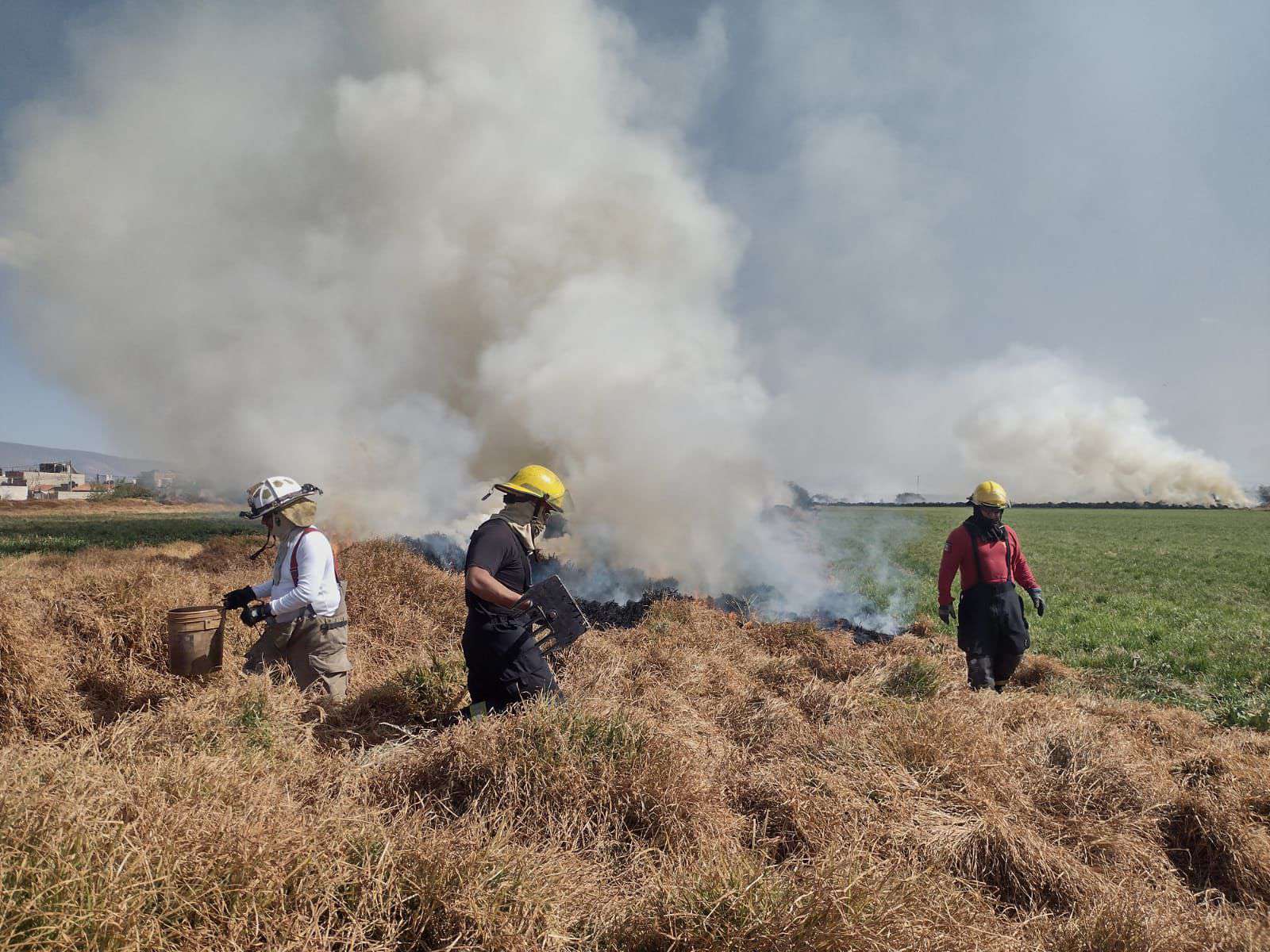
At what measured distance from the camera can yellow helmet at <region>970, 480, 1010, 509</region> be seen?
6207 millimetres

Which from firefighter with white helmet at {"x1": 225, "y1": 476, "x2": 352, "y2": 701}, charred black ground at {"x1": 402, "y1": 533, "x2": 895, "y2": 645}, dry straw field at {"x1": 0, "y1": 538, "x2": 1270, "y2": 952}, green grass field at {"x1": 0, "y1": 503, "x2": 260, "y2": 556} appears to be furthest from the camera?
green grass field at {"x1": 0, "y1": 503, "x2": 260, "y2": 556}

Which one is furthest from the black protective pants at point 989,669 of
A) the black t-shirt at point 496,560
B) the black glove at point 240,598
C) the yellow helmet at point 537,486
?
the black glove at point 240,598

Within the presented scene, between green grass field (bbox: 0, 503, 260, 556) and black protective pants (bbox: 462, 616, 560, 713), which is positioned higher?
green grass field (bbox: 0, 503, 260, 556)

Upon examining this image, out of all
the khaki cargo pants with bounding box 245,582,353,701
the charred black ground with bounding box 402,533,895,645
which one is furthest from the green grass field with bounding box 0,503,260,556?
the khaki cargo pants with bounding box 245,582,353,701

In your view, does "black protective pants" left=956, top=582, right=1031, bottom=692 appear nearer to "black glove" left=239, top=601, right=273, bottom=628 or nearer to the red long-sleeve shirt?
the red long-sleeve shirt

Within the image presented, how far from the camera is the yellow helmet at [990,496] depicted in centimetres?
621

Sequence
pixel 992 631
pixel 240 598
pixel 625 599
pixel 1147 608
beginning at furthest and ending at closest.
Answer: pixel 1147 608 → pixel 625 599 → pixel 992 631 → pixel 240 598

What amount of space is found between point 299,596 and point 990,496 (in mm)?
5748

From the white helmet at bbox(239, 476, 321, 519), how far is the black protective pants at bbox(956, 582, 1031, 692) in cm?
549

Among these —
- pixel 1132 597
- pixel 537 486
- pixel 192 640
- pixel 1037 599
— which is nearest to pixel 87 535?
pixel 192 640

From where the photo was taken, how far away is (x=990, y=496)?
20.5 feet

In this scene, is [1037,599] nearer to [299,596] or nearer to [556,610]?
[556,610]

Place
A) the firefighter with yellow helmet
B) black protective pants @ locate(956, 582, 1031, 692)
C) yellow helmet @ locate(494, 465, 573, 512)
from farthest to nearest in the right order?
1. black protective pants @ locate(956, 582, 1031, 692)
2. yellow helmet @ locate(494, 465, 573, 512)
3. the firefighter with yellow helmet

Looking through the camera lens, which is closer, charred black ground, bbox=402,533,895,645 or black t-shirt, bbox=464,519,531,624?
black t-shirt, bbox=464,519,531,624
